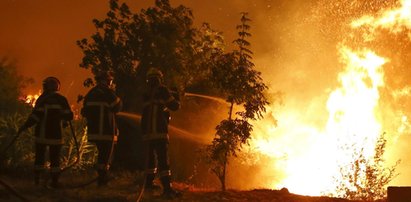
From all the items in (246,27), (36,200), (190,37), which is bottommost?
(36,200)

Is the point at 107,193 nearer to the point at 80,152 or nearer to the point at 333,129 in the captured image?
the point at 80,152

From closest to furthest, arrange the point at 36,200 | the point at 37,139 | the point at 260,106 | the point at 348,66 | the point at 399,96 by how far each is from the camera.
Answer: the point at 36,200
the point at 37,139
the point at 260,106
the point at 348,66
the point at 399,96

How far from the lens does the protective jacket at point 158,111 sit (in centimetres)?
877

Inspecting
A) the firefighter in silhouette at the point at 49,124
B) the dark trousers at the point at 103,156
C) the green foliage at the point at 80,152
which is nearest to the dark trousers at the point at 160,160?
the dark trousers at the point at 103,156

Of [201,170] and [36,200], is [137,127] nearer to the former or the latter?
[201,170]

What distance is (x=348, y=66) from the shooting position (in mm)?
28703

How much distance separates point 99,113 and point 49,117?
0.97 metres

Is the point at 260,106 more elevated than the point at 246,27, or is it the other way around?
the point at 246,27

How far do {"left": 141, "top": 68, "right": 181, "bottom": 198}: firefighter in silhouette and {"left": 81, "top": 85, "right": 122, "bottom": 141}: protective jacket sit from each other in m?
0.71

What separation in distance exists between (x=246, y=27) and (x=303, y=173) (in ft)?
47.3

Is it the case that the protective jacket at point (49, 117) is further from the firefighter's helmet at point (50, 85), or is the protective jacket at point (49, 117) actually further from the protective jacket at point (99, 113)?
the protective jacket at point (99, 113)

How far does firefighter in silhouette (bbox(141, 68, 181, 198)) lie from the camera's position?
8594 millimetres

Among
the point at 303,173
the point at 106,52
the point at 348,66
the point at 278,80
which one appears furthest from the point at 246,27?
the point at 278,80

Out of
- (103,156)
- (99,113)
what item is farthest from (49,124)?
(103,156)
